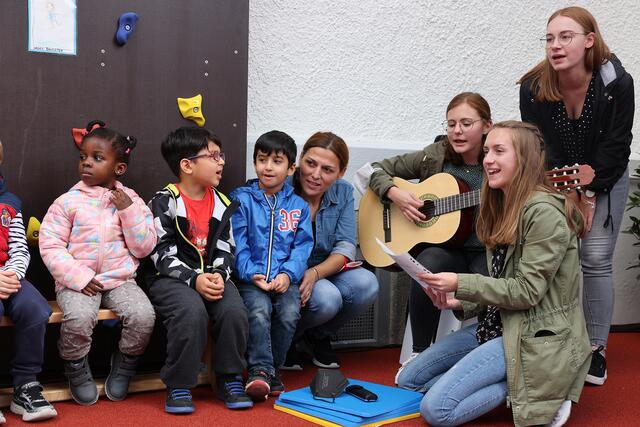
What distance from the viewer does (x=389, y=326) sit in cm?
379

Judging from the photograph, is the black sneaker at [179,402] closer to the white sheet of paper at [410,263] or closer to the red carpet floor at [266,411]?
the red carpet floor at [266,411]

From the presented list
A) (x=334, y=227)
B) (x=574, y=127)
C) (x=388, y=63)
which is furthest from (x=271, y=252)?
(x=388, y=63)

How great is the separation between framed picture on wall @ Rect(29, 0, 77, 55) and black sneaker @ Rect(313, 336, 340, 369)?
1.49 m

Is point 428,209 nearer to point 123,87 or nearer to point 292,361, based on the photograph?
point 292,361

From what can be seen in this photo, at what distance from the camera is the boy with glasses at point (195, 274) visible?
2654mm

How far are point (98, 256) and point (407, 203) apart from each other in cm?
123

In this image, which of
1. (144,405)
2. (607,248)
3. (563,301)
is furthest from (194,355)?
(607,248)

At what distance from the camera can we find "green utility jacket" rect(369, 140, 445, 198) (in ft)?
11.0


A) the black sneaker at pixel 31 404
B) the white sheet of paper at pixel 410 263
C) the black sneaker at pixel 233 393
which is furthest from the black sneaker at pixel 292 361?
the black sneaker at pixel 31 404

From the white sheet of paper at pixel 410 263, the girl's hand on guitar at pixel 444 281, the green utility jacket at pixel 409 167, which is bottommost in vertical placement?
the girl's hand on guitar at pixel 444 281

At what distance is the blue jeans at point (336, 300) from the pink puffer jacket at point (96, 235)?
0.67m

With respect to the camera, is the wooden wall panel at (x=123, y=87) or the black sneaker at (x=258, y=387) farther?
the wooden wall panel at (x=123, y=87)

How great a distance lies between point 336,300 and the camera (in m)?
3.12

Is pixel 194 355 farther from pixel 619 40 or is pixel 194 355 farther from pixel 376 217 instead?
pixel 619 40
